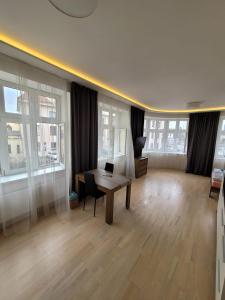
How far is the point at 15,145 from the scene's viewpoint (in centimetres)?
201

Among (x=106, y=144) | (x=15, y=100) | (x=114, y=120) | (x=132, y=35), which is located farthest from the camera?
(x=114, y=120)

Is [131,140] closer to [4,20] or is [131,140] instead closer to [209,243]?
[209,243]

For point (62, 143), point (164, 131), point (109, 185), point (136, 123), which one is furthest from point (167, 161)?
point (62, 143)

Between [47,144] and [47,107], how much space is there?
62cm

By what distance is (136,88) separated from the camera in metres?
2.96

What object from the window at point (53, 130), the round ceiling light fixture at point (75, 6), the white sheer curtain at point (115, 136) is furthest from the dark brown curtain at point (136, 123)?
the round ceiling light fixture at point (75, 6)

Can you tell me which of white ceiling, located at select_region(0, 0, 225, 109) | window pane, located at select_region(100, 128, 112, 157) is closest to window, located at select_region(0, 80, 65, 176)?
white ceiling, located at select_region(0, 0, 225, 109)

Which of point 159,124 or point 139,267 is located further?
point 159,124

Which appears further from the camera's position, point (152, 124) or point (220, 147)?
point (152, 124)

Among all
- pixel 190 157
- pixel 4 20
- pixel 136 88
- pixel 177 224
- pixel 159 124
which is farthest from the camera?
pixel 159 124

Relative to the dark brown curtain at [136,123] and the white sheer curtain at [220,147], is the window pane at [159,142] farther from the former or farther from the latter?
the white sheer curtain at [220,147]

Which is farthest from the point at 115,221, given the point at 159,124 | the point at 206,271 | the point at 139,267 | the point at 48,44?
the point at 159,124

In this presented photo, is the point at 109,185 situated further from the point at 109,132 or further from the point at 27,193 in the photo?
the point at 109,132

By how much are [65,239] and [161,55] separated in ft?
9.30
